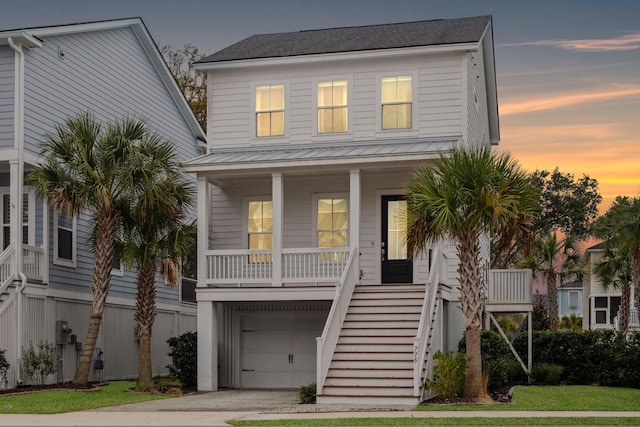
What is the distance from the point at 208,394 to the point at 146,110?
1164cm

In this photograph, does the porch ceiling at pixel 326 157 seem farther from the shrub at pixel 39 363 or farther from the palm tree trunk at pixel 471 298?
the shrub at pixel 39 363

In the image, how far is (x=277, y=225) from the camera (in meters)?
24.4

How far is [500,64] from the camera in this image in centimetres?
3394

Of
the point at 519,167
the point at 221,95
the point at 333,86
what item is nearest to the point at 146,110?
the point at 221,95

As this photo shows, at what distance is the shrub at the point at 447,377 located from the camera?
763 inches

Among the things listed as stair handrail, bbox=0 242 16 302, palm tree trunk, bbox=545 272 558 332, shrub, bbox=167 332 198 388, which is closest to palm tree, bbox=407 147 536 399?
shrub, bbox=167 332 198 388

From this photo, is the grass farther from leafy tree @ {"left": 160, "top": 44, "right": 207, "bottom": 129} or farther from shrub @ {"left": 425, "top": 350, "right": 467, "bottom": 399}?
leafy tree @ {"left": 160, "top": 44, "right": 207, "bottom": 129}

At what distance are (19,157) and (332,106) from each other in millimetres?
8369

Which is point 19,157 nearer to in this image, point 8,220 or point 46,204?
point 46,204

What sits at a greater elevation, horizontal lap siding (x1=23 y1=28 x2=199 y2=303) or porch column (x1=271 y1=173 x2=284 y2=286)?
horizontal lap siding (x1=23 y1=28 x2=199 y2=303)

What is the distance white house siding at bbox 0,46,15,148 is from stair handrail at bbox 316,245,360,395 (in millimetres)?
8696

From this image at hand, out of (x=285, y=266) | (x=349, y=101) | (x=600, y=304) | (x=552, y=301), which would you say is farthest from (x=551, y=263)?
(x=285, y=266)

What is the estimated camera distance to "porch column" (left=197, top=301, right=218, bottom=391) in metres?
23.9

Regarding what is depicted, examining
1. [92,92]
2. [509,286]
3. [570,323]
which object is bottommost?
[570,323]
